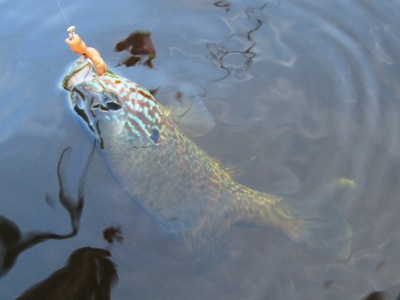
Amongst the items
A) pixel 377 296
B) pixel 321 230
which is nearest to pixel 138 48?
pixel 321 230

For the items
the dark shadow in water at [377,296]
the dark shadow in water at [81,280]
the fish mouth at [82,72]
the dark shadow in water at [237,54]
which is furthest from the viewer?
the dark shadow in water at [237,54]

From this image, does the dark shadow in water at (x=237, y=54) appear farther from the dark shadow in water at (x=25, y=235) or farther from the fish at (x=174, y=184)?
the dark shadow in water at (x=25, y=235)

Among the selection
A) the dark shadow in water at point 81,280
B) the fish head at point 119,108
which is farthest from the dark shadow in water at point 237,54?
the dark shadow in water at point 81,280

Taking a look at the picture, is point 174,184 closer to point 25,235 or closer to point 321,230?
point 321,230

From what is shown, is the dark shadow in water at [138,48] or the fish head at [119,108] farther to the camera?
the dark shadow in water at [138,48]

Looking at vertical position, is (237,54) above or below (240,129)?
above

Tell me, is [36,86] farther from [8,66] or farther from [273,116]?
[273,116]

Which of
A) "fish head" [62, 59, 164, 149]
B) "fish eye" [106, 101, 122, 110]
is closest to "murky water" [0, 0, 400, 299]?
"fish head" [62, 59, 164, 149]
